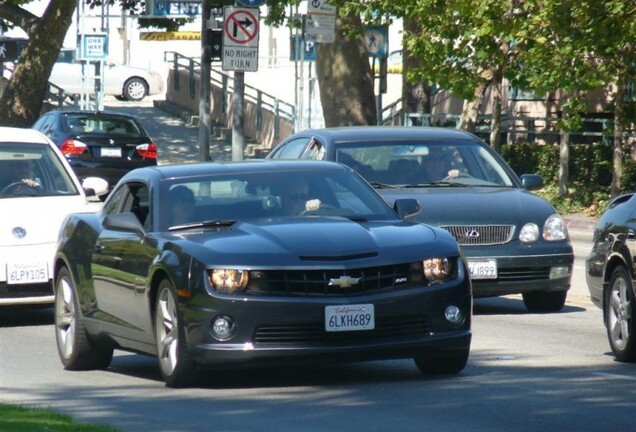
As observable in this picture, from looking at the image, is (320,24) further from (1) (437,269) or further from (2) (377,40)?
(1) (437,269)

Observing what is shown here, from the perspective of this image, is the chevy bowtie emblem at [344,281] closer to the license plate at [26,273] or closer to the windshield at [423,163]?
Result: the license plate at [26,273]


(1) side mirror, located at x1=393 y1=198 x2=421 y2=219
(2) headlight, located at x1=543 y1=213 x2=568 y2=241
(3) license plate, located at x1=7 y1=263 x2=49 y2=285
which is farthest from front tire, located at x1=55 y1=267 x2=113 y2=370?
(2) headlight, located at x1=543 y1=213 x2=568 y2=241

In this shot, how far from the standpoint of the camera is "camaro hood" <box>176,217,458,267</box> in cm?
938

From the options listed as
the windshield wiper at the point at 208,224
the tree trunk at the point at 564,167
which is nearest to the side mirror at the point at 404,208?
the windshield wiper at the point at 208,224

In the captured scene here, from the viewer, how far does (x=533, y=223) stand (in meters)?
14.1

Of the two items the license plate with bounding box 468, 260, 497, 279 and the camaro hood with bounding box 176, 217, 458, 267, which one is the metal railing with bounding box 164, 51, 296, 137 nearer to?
the license plate with bounding box 468, 260, 497, 279

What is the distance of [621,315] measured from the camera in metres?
10.8

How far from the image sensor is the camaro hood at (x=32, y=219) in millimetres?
13727

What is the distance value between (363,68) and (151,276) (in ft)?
80.4

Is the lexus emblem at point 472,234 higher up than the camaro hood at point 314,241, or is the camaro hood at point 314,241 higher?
the camaro hood at point 314,241

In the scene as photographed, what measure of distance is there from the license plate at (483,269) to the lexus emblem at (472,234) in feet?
0.78

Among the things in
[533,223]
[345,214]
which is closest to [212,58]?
[533,223]

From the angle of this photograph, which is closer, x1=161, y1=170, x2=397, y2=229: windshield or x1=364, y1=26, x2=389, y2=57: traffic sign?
x1=161, y1=170, x2=397, y2=229: windshield

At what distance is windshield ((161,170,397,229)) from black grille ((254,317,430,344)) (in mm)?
1105
